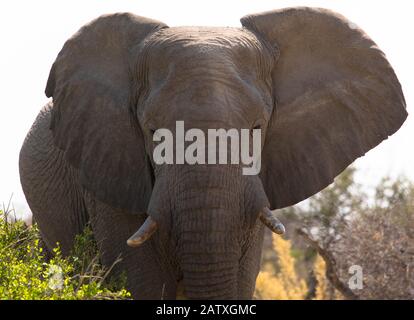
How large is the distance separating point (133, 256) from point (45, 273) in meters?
0.85

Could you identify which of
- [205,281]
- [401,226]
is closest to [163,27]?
[205,281]

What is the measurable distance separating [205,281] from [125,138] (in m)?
1.37

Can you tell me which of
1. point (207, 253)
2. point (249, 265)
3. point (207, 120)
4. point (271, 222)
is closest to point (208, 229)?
point (207, 253)

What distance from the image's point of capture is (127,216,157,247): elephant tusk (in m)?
6.90

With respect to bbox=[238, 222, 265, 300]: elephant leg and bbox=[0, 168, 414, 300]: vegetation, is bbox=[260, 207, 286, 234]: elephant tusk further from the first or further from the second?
bbox=[0, 168, 414, 300]: vegetation

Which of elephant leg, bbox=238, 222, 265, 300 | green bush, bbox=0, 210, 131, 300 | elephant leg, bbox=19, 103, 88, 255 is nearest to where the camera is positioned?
green bush, bbox=0, 210, 131, 300

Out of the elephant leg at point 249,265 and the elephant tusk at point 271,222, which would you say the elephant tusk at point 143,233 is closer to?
the elephant tusk at point 271,222

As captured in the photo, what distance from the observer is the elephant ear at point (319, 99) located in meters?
7.92

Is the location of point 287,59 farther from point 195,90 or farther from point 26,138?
point 26,138

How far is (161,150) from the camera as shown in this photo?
7160 mm

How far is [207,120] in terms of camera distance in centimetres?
689

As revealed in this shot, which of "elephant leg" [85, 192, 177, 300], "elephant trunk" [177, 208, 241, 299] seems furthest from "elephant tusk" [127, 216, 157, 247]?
"elephant leg" [85, 192, 177, 300]

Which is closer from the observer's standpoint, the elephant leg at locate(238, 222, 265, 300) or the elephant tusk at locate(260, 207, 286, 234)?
the elephant tusk at locate(260, 207, 286, 234)

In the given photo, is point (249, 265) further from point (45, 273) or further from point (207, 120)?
point (45, 273)
